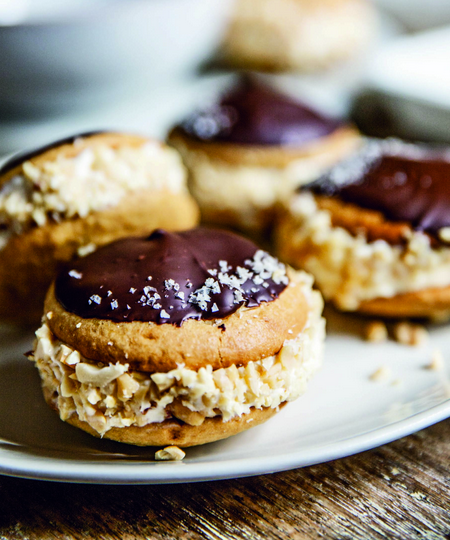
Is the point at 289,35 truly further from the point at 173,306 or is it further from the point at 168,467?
the point at 168,467

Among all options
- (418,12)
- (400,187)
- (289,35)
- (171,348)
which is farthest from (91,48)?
(418,12)

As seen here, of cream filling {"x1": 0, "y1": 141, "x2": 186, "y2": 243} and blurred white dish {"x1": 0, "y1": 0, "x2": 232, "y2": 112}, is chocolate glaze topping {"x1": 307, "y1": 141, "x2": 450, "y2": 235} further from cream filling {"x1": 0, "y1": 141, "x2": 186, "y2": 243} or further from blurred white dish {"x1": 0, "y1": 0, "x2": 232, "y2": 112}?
blurred white dish {"x1": 0, "y1": 0, "x2": 232, "y2": 112}

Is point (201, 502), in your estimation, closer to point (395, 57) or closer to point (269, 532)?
point (269, 532)

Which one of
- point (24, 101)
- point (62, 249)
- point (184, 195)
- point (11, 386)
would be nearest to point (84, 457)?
point (11, 386)

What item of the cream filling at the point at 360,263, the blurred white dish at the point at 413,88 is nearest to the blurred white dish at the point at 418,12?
the blurred white dish at the point at 413,88

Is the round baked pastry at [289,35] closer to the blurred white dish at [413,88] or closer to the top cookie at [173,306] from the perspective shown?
the blurred white dish at [413,88]

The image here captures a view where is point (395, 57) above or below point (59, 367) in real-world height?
above
